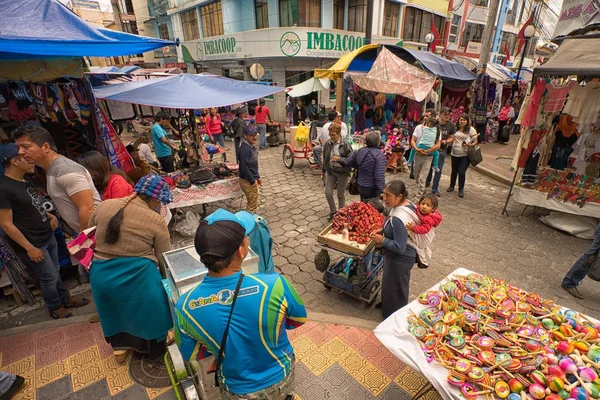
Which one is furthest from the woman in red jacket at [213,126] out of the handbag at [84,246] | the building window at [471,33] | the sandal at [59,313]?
the building window at [471,33]

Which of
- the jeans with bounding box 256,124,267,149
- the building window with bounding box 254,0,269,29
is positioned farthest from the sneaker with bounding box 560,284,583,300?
the building window with bounding box 254,0,269,29

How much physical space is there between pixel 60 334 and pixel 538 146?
29.3 feet

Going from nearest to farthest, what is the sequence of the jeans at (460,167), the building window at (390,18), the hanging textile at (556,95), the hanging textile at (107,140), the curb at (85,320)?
the curb at (85,320) < the hanging textile at (107,140) < the hanging textile at (556,95) < the jeans at (460,167) < the building window at (390,18)

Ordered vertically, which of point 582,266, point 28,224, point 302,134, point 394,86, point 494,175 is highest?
point 394,86

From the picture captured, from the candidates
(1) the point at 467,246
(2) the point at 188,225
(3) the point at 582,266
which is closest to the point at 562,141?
(1) the point at 467,246

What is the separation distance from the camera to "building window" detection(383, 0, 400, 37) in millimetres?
19281

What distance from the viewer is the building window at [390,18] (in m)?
19.3

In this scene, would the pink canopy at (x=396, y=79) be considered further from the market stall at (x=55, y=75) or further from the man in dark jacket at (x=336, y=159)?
the market stall at (x=55, y=75)

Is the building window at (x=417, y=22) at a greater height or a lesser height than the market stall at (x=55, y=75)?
greater

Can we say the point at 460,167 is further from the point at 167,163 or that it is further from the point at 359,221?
the point at 167,163

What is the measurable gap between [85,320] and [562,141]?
31.0ft

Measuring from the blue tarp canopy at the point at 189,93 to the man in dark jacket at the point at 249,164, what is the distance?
69 centimetres

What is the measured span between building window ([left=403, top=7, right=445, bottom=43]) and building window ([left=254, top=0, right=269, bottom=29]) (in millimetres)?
9889

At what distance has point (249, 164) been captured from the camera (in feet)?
18.0
